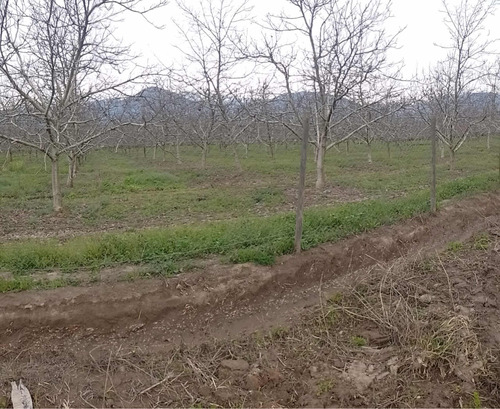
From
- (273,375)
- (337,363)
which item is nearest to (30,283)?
(273,375)

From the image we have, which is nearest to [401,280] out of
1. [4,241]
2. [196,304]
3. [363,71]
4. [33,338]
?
[196,304]

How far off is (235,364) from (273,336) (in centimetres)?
62

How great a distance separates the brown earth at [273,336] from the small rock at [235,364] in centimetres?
1

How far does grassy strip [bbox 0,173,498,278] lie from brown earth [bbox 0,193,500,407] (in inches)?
13.2

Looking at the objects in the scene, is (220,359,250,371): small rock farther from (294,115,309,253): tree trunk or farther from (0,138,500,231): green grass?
(0,138,500,231): green grass

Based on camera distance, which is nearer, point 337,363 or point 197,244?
point 337,363

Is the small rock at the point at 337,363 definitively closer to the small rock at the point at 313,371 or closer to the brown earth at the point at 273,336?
the brown earth at the point at 273,336

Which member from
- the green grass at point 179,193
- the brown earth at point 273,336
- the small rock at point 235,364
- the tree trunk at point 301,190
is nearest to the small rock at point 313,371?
the brown earth at point 273,336

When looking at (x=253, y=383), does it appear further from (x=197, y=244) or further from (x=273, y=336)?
(x=197, y=244)

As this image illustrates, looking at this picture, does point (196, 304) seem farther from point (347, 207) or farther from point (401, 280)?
point (347, 207)

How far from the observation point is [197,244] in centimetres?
598

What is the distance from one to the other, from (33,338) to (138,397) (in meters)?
1.59

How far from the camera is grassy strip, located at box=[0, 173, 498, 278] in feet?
18.0

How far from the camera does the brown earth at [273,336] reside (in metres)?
3.52
